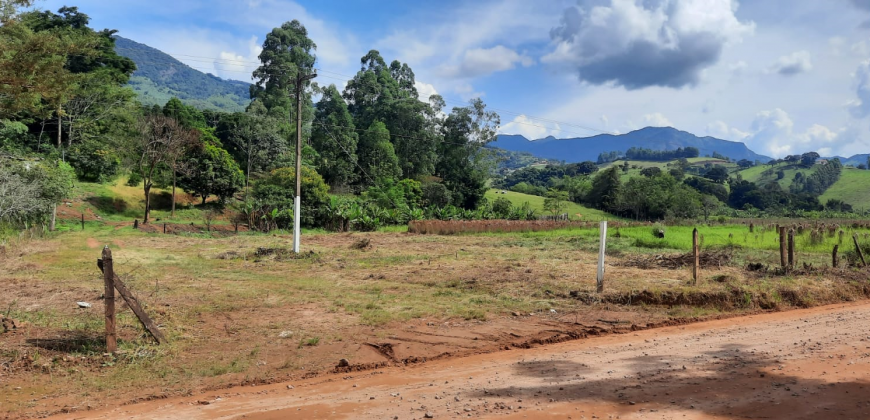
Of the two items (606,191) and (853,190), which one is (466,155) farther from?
(853,190)

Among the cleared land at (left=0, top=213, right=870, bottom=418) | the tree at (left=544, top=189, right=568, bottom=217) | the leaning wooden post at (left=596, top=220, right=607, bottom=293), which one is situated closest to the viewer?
the cleared land at (left=0, top=213, right=870, bottom=418)

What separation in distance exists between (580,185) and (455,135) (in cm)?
3504

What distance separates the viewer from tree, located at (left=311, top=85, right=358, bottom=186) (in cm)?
5034

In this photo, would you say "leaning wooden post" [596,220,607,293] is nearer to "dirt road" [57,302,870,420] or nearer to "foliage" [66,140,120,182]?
"dirt road" [57,302,870,420]

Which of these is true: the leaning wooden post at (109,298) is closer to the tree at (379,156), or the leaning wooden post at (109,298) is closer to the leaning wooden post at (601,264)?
the leaning wooden post at (601,264)

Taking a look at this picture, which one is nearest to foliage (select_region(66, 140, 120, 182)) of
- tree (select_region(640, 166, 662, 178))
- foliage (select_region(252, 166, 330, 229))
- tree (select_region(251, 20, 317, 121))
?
foliage (select_region(252, 166, 330, 229))

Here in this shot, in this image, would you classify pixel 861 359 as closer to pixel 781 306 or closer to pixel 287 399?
pixel 781 306

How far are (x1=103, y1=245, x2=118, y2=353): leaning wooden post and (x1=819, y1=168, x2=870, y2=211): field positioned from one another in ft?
A: 335

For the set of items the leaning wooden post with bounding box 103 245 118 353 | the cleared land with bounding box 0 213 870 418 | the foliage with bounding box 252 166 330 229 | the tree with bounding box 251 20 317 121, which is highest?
the tree with bounding box 251 20 317 121

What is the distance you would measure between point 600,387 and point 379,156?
4711cm

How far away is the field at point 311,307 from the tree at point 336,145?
108 ft

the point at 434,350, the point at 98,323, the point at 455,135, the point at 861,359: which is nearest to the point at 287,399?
the point at 434,350

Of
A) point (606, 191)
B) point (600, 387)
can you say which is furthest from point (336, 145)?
point (600, 387)

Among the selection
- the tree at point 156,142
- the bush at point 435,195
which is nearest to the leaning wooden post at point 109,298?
the tree at point 156,142
